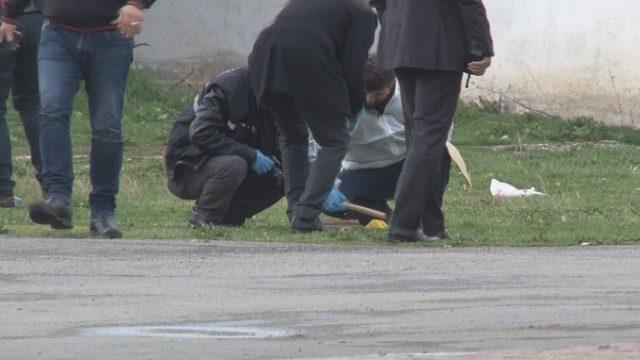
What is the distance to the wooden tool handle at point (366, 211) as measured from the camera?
9906mm

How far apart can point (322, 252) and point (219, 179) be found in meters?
1.78

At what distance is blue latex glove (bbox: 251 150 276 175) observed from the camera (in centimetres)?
965

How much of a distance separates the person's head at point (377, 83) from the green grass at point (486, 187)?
0.78 m

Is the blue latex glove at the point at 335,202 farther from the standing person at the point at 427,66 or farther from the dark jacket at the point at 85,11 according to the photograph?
the dark jacket at the point at 85,11

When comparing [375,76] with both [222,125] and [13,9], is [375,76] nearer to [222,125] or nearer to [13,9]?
[222,125]

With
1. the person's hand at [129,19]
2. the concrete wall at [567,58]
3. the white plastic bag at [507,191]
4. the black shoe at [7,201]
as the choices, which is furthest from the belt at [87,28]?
the concrete wall at [567,58]

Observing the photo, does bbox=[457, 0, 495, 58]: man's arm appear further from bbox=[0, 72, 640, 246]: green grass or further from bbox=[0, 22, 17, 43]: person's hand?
bbox=[0, 22, 17, 43]: person's hand

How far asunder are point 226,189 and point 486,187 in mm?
4054

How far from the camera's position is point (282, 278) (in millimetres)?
6859

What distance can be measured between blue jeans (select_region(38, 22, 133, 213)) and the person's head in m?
1.70

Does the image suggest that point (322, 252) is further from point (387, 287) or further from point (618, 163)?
point (618, 163)

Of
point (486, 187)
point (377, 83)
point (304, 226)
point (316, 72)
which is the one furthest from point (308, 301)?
point (486, 187)

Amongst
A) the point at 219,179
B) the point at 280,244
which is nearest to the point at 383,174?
the point at 219,179

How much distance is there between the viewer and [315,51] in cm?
895
